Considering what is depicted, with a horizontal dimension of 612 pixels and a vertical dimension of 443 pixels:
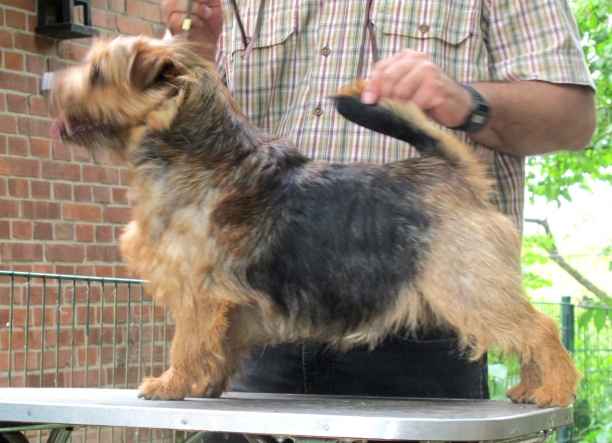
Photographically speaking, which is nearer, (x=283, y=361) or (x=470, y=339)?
(x=470, y=339)

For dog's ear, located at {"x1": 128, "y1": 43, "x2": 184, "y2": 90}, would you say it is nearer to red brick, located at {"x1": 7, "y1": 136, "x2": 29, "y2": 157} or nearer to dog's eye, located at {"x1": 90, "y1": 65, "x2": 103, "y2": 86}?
dog's eye, located at {"x1": 90, "y1": 65, "x2": 103, "y2": 86}

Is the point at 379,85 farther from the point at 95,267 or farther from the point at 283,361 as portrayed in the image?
the point at 95,267

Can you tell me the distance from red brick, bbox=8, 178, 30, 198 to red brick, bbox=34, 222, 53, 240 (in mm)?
187

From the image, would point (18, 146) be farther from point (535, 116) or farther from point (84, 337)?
point (535, 116)

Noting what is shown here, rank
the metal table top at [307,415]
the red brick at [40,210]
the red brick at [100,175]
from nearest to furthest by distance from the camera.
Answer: the metal table top at [307,415], the red brick at [40,210], the red brick at [100,175]

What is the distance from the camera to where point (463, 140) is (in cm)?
282

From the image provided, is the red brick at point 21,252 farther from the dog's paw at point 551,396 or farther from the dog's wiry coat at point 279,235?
the dog's paw at point 551,396

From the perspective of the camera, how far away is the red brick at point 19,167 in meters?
6.00

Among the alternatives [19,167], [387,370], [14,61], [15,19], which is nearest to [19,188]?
[19,167]

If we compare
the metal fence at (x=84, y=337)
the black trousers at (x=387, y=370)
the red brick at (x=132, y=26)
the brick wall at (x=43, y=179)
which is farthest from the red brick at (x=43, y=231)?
the black trousers at (x=387, y=370)

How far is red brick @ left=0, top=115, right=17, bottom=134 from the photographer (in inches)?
237

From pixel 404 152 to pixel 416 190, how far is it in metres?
0.37

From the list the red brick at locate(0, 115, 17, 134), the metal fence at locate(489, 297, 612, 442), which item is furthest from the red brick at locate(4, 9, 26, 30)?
the metal fence at locate(489, 297, 612, 442)

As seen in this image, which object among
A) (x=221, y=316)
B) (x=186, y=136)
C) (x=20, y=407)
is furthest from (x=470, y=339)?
(x=20, y=407)
